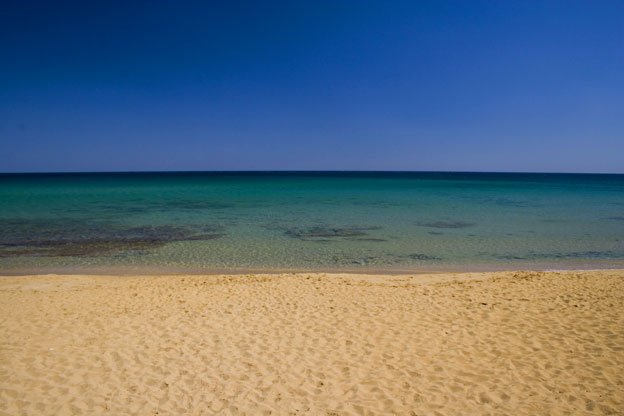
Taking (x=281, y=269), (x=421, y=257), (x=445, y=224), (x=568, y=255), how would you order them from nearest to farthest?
1. (x=281, y=269)
2. (x=421, y=257)
3. (x=568, y=255)
4. (x=445, y=224)

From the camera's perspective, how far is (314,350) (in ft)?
22.3

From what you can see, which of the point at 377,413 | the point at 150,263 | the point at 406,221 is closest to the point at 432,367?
the point at 377,413

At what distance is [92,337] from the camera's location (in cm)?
719

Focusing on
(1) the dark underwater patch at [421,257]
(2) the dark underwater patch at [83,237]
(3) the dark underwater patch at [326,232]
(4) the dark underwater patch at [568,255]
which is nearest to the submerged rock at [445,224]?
(3) the dark underwater patch at [326,232]

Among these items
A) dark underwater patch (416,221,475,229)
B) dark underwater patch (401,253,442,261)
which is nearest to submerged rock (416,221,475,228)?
dark underwater patch (416,221,475,229)

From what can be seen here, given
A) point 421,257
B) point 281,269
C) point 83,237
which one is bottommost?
point 281,269

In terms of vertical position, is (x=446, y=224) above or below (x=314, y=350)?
above

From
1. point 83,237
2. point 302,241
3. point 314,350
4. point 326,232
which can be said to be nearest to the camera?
point 314,350

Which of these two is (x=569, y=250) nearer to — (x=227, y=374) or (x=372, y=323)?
(x=372, y=323)

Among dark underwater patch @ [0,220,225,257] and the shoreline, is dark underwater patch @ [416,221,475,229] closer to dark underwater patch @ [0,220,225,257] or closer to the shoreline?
the shoreline

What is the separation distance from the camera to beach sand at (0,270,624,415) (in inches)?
207

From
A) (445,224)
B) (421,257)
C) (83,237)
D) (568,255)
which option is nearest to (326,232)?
(421,257)

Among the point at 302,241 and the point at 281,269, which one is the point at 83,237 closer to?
the point at 302,241

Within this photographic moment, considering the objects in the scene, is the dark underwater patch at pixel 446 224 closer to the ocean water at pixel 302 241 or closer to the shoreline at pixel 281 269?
the ocean water at pixel 302 241
